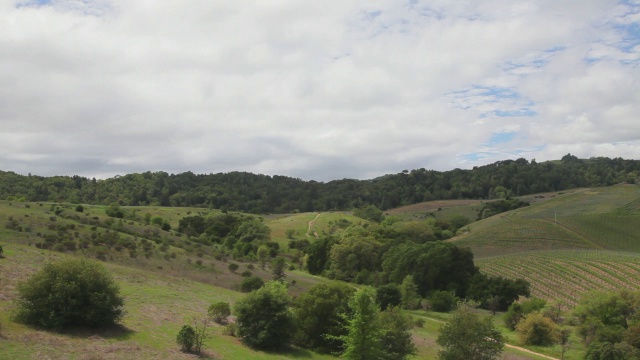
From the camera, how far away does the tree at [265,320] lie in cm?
3153

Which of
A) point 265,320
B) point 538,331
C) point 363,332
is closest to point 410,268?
point 538,331

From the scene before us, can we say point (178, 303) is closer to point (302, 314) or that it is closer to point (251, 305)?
point (251, 305)

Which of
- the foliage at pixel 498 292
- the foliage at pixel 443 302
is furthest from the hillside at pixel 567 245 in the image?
the foliage at pixel 443 302

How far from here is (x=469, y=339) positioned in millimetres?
30391

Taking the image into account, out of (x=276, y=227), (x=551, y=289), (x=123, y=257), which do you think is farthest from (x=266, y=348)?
(x=276, y=227)

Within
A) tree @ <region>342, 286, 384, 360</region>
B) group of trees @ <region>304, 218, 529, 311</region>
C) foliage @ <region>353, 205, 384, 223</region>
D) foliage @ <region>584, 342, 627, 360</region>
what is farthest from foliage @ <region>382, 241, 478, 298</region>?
foliage @ <region>353, 205, 384, 223</region>

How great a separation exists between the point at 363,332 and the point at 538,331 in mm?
23967

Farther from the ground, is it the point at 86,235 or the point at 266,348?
the point at 86,235

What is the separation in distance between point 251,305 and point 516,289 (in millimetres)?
41621

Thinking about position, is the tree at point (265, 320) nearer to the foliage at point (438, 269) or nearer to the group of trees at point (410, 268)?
the group of trees at point (410, 268)

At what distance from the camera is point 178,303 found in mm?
34875

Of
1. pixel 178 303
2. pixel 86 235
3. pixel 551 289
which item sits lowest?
pixel 551 289

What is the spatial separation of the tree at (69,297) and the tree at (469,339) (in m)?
20.1

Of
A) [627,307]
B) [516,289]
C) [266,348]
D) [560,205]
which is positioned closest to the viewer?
[266,348]
